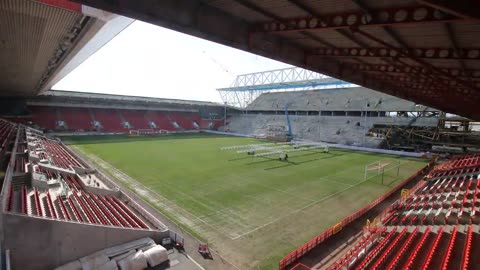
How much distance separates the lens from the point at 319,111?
5922 cm

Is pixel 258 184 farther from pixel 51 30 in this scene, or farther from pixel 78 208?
pixel 51 30

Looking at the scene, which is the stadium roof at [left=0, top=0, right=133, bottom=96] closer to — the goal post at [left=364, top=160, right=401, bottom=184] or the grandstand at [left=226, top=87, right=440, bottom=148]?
the goal post at [left=364, top=160, right=401, bottom=184]

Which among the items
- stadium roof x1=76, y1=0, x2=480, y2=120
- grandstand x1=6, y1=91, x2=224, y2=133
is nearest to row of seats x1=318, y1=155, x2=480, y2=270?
stadium roof x1=76, y1=0, x2=480, y2=120

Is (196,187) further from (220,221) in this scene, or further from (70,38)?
(70,38)

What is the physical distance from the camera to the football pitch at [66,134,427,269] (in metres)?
12.2

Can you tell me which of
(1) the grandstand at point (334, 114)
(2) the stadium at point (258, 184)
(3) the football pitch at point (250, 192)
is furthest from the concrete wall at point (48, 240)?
(1) the grandstand at point (334, 114)

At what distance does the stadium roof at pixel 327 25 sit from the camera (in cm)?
545

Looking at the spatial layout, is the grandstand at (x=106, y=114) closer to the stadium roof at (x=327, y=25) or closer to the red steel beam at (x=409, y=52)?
the stadium roof at (x=327, y=25)

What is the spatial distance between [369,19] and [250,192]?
571 inches

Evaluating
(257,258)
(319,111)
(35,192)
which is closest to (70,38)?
(35,192)

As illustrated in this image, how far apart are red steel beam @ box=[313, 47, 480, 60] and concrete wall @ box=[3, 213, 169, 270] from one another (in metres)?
11.2

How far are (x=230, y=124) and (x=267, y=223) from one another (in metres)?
61.3

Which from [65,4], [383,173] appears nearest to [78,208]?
[65,4]

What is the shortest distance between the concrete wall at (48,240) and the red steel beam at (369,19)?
9479 mm
